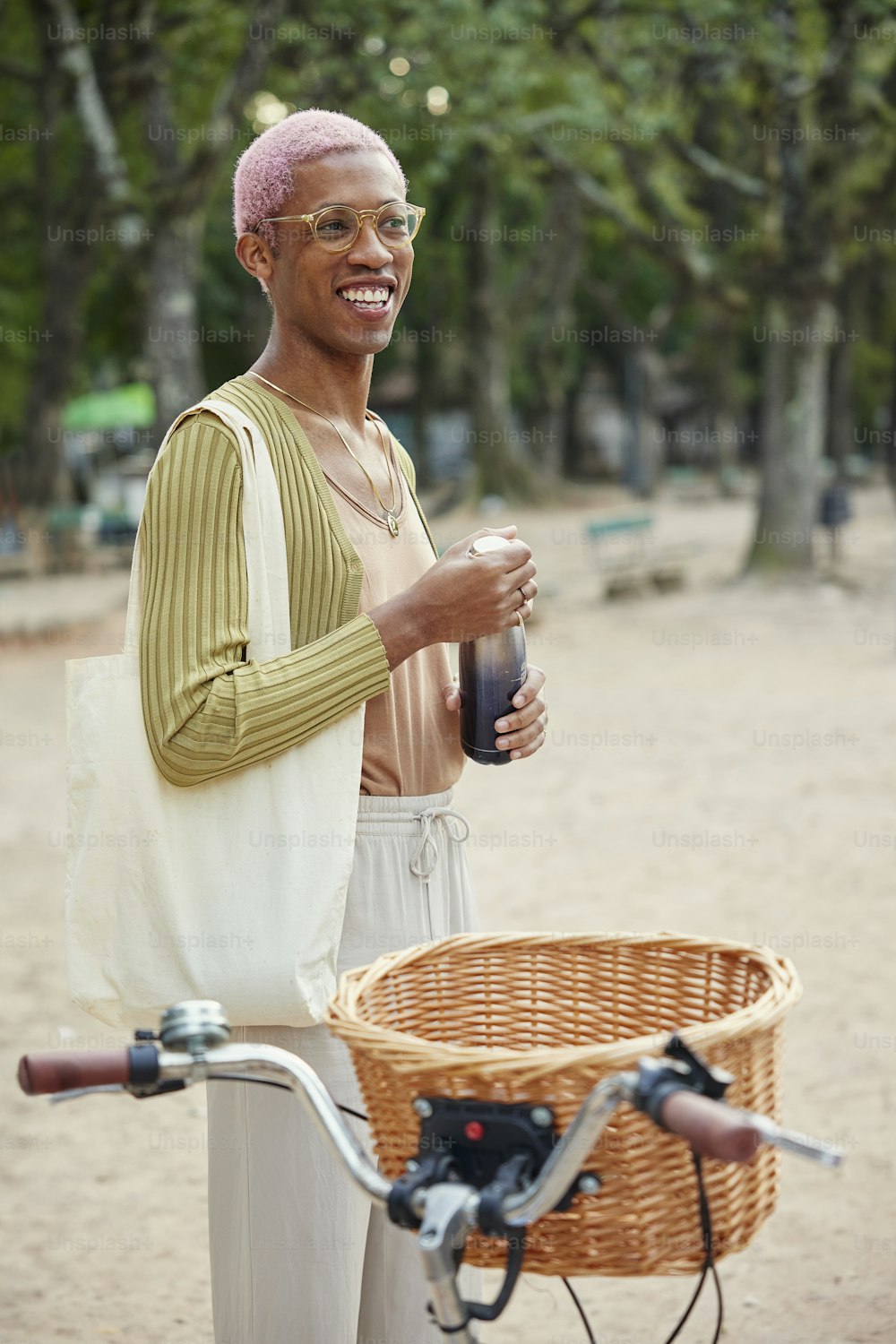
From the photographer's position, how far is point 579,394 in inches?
2154

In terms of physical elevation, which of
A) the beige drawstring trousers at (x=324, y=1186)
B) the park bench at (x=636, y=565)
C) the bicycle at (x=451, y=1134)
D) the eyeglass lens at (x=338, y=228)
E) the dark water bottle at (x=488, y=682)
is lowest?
the park bench at (x=636, y=565)

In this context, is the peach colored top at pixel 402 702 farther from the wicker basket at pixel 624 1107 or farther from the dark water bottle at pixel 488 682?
the wicker basket at pixel 624 1107

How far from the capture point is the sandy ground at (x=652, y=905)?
4.32 metres

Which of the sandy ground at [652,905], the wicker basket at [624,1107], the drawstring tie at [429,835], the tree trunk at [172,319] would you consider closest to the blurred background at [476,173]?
the tree trunk at [172,319]

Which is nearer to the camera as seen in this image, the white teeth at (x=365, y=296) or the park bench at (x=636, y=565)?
the white teeth at (x=365, y=296)

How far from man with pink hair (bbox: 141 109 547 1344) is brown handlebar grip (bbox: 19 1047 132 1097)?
1.76ft

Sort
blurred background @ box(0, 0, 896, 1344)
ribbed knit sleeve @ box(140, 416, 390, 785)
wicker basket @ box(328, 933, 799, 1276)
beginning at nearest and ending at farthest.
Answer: wicker basket @ box(328, 933, 799, 1276) → ribbed knit sleeve @ box(140, 416, 390, 785) → blurred background @ box(0, 0, 896, 1344)

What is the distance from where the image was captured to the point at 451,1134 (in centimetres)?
180

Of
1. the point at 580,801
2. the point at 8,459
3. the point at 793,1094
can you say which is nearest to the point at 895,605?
the point at 580,801

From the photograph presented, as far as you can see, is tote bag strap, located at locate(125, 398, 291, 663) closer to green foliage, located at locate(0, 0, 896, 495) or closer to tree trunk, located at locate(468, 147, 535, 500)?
green foliage, located at locate(0, 0, 896, 495)

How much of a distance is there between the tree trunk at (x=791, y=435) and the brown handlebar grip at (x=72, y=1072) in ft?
54.6

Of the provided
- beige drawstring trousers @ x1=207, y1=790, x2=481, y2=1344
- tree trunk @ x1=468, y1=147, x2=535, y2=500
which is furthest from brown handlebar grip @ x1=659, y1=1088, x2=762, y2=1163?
tree trunk @ x1=468, y1=147, x2=535, y2=500

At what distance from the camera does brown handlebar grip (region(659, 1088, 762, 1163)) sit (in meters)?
1.50

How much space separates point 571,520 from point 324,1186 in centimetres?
3101
